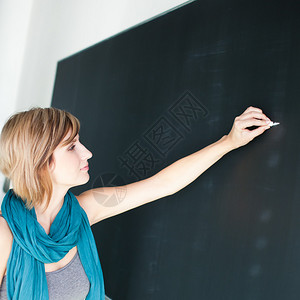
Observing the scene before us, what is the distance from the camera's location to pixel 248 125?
4.50 feet

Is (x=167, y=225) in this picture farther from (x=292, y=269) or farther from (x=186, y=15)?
(x=186, y=15)

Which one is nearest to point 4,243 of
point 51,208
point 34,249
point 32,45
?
point 34,249

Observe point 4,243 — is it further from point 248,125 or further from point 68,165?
point 248,125

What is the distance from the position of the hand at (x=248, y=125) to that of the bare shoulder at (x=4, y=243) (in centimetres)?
87

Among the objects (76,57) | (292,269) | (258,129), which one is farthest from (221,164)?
(76,57)

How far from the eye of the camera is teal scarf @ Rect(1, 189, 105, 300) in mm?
1340

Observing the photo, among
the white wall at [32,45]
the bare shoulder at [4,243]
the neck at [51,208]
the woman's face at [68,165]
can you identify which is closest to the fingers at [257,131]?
the woman's face at [68,165]

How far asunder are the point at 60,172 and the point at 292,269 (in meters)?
0.86

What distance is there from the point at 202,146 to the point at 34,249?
77cm

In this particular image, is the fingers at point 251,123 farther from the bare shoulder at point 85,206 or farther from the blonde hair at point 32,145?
the bare shoulder at point 85,206

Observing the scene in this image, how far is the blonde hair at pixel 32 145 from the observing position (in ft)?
4.44

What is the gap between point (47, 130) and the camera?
1.36 meters

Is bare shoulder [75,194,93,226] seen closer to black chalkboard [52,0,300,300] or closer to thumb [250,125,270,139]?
black chalkboard [52,0,300,300]

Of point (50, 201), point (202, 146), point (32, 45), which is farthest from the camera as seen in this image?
point (32, 45)
